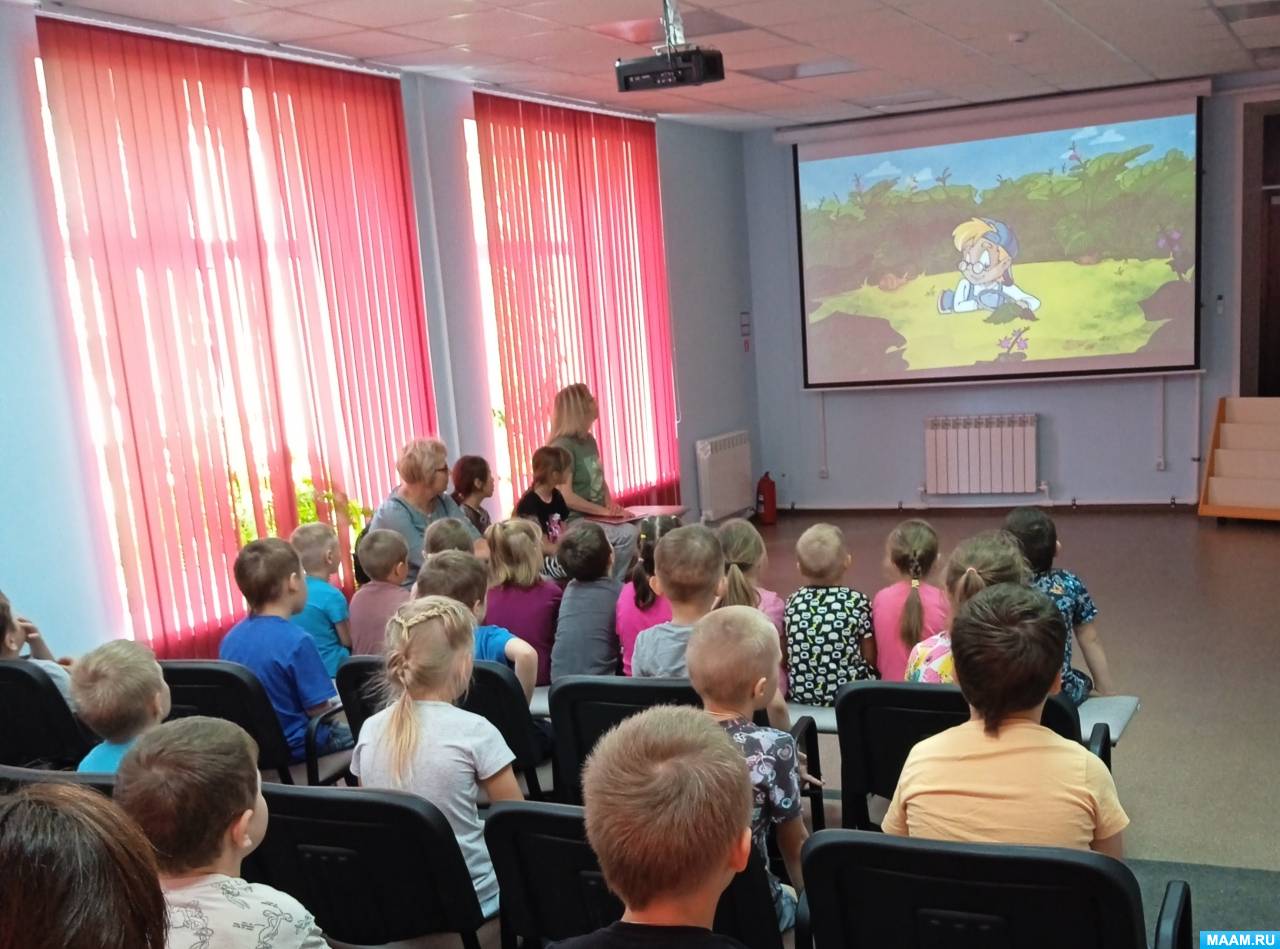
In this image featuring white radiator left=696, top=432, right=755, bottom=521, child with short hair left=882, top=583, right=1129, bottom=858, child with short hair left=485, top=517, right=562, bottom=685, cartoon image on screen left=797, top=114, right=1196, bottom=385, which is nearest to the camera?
child with short hair left=882, top=583, right=1129, bottom=858

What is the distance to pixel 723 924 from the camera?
6.79 feet

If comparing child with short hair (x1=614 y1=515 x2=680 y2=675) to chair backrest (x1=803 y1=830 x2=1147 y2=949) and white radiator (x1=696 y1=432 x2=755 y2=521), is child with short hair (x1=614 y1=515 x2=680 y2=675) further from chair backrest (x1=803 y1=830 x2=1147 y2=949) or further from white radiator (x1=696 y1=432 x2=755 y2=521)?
white radiator (x1=696 y1=432 x2=755 y2=521)

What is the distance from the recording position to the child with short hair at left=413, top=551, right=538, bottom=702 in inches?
133

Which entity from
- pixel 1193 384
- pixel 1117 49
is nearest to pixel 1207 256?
pixel 1193 384

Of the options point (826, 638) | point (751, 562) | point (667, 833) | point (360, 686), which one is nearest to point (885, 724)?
point (826, 638)

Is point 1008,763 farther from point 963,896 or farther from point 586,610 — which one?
point 586,610

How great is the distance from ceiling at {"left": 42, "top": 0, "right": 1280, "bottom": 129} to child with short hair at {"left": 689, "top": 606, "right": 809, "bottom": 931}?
319 cm

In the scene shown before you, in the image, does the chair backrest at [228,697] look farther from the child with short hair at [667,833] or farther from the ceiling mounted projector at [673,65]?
the ceiling mounted projector at [673,65]

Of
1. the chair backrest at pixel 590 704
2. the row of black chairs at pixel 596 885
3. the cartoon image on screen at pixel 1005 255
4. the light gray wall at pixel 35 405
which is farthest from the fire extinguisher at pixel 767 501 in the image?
the row of black chairs at pixel 596 885

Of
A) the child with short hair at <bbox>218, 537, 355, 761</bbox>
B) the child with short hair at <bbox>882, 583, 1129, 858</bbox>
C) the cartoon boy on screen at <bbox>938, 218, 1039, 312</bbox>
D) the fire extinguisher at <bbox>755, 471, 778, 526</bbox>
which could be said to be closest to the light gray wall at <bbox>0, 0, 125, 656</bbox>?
the child with short hair at <bbox>218, 537, 355, 761</bbox>

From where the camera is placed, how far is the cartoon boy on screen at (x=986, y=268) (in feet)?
29.0

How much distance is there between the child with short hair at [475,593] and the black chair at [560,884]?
116 cm

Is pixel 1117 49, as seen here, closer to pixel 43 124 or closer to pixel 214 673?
pixel 43 124

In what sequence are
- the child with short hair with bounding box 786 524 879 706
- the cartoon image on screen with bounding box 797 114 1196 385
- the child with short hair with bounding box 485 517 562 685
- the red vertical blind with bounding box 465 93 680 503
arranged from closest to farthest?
the child with short hair with bounding box 786 524 879 706
the child with short hair with bounding box 485 517 562 685
the red vertical blind with bounding box 465 93 680 503
the cartoon image on screen with bounding box 797 114 1196 385
